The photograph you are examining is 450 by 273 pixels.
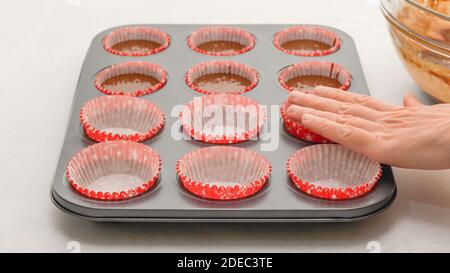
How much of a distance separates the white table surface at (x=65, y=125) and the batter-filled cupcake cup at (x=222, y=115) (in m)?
0.30

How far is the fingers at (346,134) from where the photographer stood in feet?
4.54

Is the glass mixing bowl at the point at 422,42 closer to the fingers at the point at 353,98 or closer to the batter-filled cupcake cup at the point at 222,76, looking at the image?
the fingers at the point at 353,98

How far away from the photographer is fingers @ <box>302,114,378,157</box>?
1383 mm

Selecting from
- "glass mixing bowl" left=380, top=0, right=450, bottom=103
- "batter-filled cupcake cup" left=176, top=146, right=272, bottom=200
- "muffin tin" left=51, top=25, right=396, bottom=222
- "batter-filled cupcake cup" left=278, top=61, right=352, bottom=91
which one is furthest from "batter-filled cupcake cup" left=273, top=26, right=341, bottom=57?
"batter-filled cupcake cup" left=176, top=146, right=272, bottom=200

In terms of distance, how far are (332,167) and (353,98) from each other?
162 millimetres

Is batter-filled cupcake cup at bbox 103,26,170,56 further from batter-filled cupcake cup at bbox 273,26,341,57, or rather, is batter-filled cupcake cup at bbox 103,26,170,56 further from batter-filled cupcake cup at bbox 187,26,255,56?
batter-filled cupcake cup at bbox 273,26,341,57

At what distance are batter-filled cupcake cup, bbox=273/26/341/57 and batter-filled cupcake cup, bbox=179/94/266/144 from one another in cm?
34

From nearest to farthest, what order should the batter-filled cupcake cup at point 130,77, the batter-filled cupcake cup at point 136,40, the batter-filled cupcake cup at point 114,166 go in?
the batter-filled cupcake cup at point 114,166, the batter-filled cupcake cup at point 130,77, the batter-filled cupcake cup at point 136,40

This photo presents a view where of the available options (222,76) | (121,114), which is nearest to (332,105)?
(222,76)

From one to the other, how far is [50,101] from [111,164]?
0.37m

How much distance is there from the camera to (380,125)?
1.43m

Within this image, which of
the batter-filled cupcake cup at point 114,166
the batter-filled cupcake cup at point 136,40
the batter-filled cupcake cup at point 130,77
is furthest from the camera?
the batter-filled cupcake cup at point 136,40

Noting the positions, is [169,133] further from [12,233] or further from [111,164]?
[12,233]

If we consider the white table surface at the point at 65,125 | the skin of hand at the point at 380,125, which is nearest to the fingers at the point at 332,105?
the skin of hand at the point at 380,125
